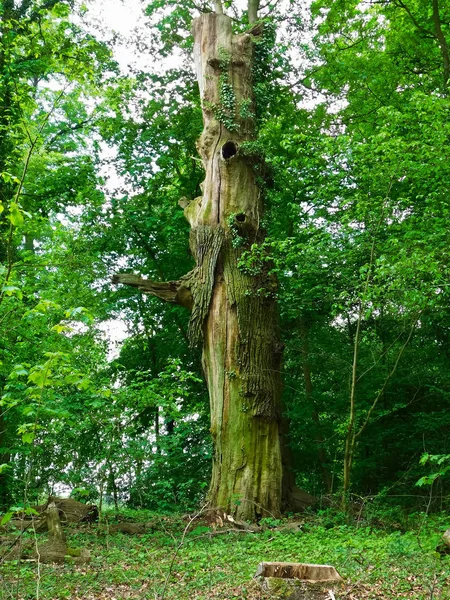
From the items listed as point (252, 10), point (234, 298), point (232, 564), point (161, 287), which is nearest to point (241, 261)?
point (234, 298)

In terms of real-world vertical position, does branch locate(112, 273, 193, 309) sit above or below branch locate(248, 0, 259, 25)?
below

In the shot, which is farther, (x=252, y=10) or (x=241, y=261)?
(x=252, y=10)

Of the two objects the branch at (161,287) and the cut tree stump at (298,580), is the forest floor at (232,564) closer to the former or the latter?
the cut tree stump at (298,580)

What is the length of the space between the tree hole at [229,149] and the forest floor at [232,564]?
601 centimetres

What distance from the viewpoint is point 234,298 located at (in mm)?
9086

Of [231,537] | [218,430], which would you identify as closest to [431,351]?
[218,430]

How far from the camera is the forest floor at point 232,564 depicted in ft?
14.6

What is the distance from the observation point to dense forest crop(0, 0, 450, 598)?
8.40 m

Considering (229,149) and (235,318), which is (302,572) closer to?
(235,318)

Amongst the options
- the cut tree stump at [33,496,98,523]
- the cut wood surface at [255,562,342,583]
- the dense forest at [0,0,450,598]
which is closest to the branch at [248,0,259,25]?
the dense forest at [0,0,450,598]

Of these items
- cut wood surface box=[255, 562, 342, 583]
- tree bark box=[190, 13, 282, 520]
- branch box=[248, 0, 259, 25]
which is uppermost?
branch box=[248, 0, 259, 25]

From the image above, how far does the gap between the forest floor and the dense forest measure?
705 mm

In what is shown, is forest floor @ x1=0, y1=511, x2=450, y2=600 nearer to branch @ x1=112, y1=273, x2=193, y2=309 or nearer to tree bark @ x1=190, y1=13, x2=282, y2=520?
tree bark @ x1=190, y1=13, x2=282, y2=520

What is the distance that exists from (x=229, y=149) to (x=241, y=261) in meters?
2.33
